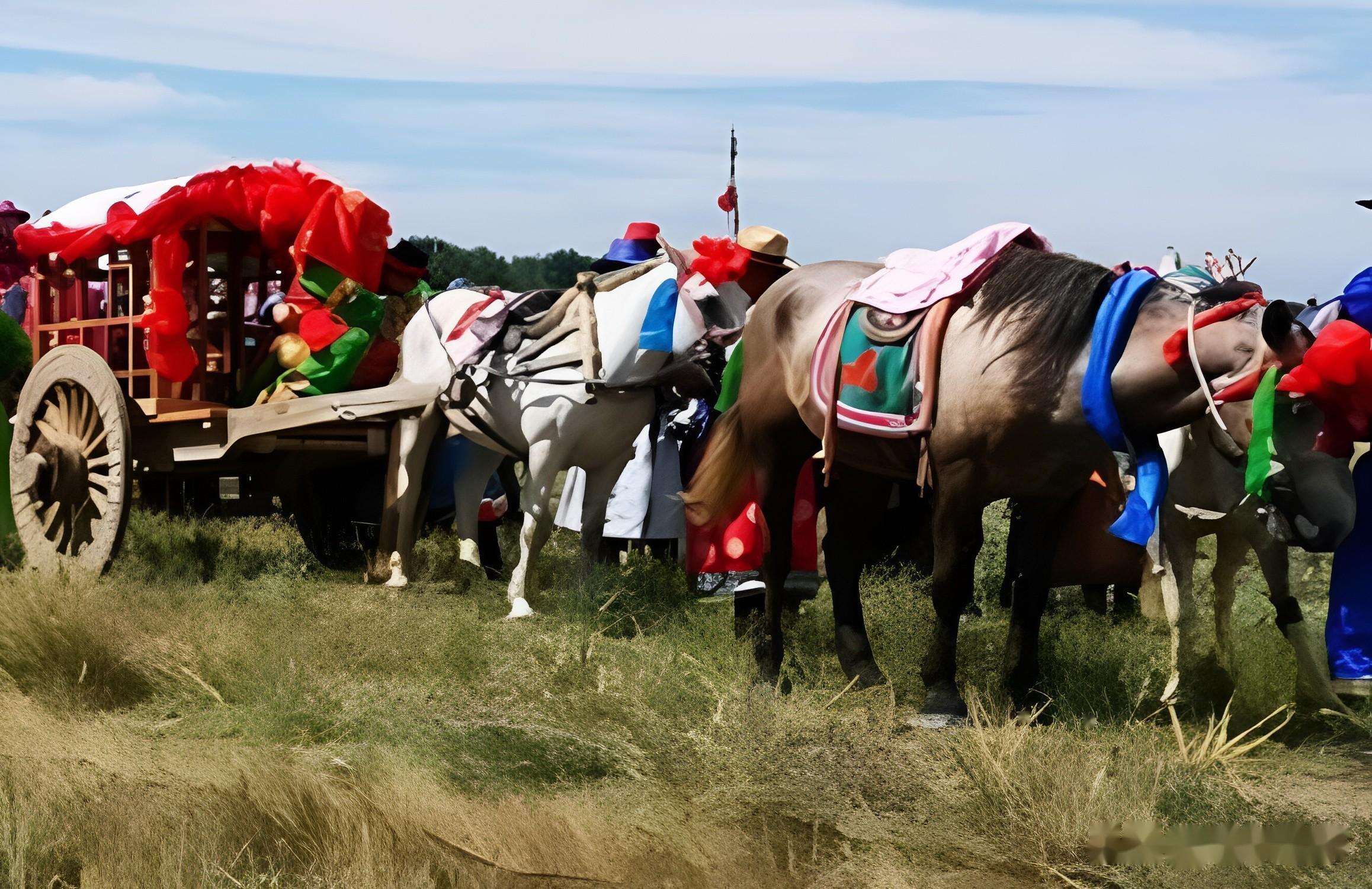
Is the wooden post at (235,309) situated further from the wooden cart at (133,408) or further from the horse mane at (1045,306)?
the horse mane at (1045,306)

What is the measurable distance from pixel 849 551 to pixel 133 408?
14.0ft

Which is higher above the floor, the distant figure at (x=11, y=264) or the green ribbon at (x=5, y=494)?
the distant figure at (x=11, y=264)

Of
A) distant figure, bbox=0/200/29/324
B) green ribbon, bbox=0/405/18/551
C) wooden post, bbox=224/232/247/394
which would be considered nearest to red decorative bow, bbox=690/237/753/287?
wooden post, bbox=224/232/247/394

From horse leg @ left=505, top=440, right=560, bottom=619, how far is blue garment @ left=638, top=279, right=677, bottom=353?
0.80 m

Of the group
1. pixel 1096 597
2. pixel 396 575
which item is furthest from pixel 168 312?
pixel 1096 597

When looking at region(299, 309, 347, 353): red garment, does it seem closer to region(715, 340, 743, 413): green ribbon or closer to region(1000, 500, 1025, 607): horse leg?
region(715, 340, 743, 413): green ribbon

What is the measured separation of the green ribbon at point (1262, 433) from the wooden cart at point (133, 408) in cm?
474

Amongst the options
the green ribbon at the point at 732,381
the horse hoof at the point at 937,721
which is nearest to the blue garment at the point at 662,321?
the green ribbon at the point at 732,381

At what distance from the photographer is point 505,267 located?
50031 mm

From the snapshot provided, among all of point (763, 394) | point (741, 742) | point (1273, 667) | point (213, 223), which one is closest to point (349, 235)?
point (213, 223)

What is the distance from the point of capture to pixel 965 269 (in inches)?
198

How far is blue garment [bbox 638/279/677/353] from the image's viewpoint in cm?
726

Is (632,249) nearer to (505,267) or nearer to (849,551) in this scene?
(849,551)

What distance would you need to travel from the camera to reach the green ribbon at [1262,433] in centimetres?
424
